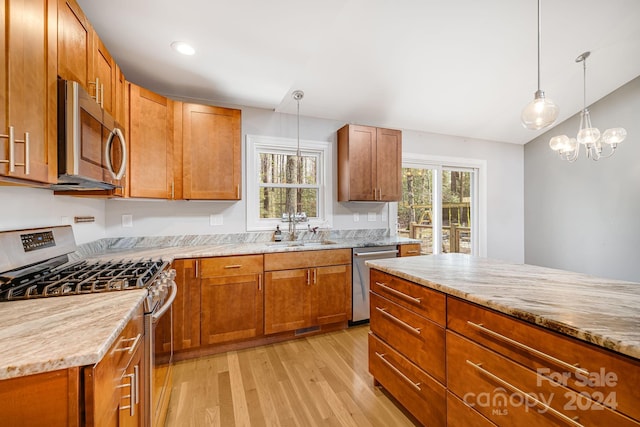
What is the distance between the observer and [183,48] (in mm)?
1973

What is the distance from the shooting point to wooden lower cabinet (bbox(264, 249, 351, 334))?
2.49 metres

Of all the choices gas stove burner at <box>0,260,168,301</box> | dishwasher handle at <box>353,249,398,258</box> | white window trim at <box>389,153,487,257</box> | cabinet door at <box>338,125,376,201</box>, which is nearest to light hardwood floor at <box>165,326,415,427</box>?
dishwasher handle at <box>353,249,398,258</box>

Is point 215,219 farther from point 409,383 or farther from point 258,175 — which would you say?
point 409,383

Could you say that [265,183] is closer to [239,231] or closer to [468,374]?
[239,231]

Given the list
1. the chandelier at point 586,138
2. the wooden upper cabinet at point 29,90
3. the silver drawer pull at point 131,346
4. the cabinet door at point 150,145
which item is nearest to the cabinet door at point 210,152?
the cabinet door at point 150,145

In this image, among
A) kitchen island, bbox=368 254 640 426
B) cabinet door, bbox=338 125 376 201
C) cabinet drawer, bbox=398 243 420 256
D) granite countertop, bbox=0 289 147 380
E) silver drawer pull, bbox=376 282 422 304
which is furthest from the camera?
cabinet door, bbox=338 125 376 201

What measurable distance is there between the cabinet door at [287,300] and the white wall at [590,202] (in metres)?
4.04

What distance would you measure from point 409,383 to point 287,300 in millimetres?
1315

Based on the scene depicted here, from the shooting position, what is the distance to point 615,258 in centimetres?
350

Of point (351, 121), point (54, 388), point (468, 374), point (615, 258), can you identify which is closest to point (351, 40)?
point (351, 121)

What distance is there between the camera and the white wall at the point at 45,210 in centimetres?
139

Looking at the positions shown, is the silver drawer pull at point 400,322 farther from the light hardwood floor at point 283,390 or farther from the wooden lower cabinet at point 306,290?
the wooden lower cabinet at point 306,290

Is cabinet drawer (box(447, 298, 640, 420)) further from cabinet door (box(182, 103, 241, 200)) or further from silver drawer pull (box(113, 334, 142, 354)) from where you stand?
cabinet door (box(182, 103, 241, 200))

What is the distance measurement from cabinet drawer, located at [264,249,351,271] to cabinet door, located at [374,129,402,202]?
900 mm
